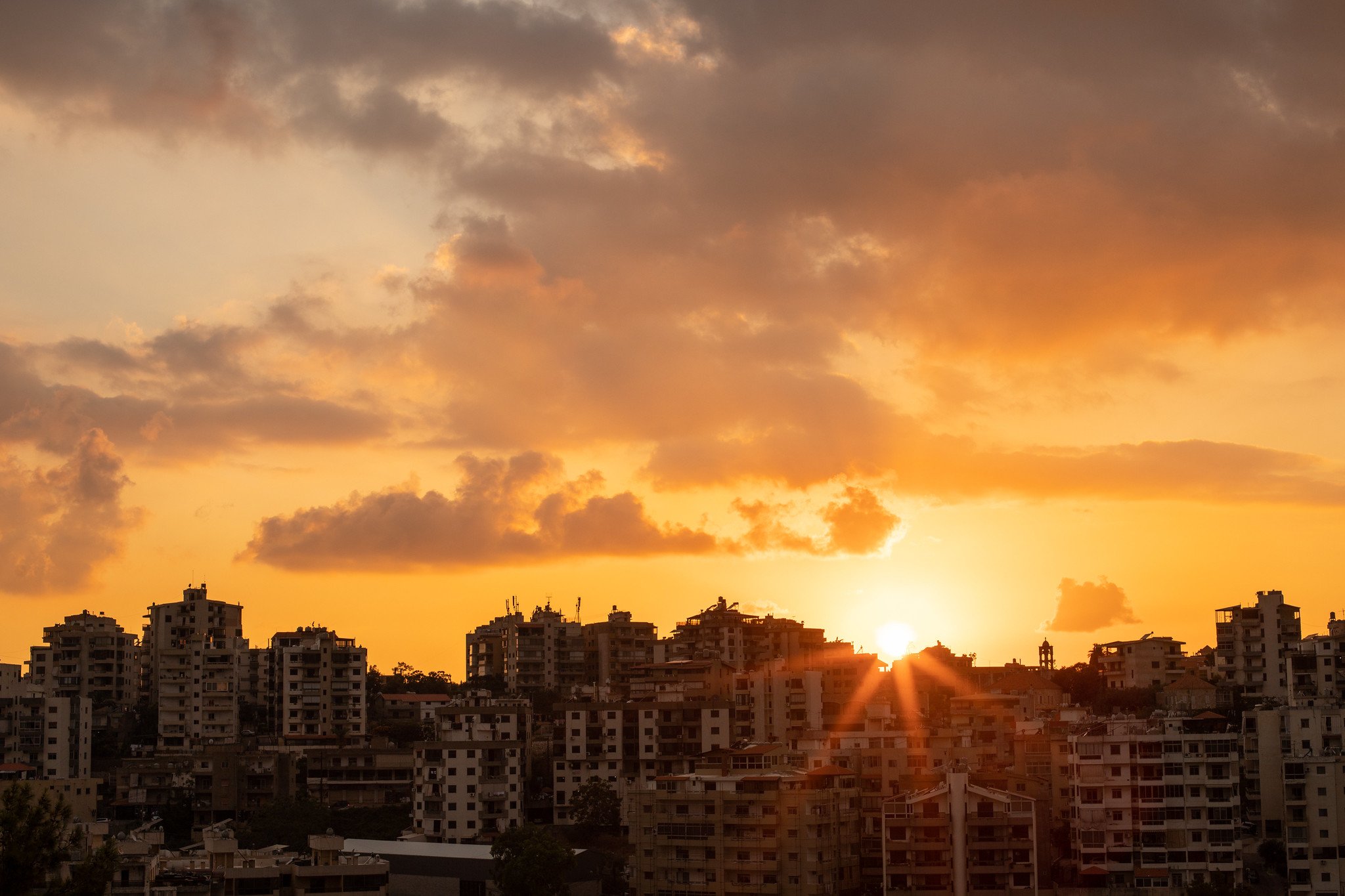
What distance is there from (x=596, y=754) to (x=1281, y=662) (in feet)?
184

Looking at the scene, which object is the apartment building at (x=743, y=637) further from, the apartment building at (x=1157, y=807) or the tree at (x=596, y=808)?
the apartment building at (x=1157, y=807)

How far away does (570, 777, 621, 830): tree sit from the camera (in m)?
101

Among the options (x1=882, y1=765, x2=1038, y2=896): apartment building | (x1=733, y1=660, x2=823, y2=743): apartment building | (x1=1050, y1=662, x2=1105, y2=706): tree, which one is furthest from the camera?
(x1=1050, y1=662, x2=1105, y2=706): tree

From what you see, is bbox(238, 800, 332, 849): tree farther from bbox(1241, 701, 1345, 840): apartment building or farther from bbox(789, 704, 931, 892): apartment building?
bbox(1241, 701, 1345, 840): apartment building

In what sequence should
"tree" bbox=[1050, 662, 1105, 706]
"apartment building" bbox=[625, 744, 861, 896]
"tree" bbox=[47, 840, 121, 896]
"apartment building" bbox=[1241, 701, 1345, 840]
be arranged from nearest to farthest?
"tree" bbox=[47, 840, 121, 896], "apartment building" bbox=[625, 744, 861, 896], "apartment building" bbox=[1241, 701, 1345, 840], "tree" bbox=[1050, 662, 1105, 706]

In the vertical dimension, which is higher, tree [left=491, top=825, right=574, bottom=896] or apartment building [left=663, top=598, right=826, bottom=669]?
apartment building [left=663, top=598, right=826, bottom=669]

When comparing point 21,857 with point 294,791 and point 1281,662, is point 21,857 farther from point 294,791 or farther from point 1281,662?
point 1281,662

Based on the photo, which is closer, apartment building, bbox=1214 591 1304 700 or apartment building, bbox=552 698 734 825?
apartment building, bbox=552 698 734 825

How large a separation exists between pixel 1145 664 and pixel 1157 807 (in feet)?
208

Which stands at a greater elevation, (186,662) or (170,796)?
(186,662)

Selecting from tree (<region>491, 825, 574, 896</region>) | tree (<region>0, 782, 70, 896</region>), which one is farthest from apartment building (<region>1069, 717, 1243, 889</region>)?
tree (<region>0, 782, 70, 896</region>)

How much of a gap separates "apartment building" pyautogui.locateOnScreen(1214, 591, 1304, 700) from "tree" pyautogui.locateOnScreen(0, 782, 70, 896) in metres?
105

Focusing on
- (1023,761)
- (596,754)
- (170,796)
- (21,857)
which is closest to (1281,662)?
(1023,761)

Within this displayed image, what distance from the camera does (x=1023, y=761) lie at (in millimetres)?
94812
